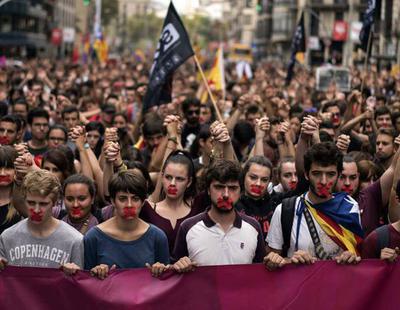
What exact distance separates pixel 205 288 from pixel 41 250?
0.94 meters

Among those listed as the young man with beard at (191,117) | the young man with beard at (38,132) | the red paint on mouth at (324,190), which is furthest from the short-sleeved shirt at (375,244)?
the young man with beard at (191,117)

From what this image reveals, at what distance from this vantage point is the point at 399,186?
6.15 meters

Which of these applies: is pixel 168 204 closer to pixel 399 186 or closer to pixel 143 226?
pixel 143 226

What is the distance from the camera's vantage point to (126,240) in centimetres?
606

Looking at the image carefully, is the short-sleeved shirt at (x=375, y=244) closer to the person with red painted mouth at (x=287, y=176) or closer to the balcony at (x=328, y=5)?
the person with red painted mouth at (x=287, y=176)

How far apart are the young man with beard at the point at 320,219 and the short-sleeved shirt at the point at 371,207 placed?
57 centimetres

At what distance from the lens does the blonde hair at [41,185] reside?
6027mm

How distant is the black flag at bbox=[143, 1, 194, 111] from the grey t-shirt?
6419 mm

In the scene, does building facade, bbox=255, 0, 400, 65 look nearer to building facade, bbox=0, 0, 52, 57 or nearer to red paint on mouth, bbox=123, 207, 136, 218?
building facade, bbox=0, 0, 52, 57

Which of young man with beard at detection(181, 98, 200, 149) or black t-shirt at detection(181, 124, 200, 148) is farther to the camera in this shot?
young man with beard at detection(181, 98, 200, 149)

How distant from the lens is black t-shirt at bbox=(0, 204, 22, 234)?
22.4ft

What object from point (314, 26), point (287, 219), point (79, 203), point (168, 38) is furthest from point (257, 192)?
point (314, 26)

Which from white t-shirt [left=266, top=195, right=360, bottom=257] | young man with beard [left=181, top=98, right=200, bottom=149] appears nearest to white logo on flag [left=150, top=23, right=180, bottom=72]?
young man with beard [left=181, top=98, right=200, bottom=149]

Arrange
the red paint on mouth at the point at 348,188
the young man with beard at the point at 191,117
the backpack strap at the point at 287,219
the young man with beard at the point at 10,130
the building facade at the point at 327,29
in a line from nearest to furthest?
the backpack strap at the point at 287,219, the red paint on mouth at the point at 348,188, the young man with beard at the point at 10,130, the young man with beard at the point at 191,117, the building facade at the point at 327,29
